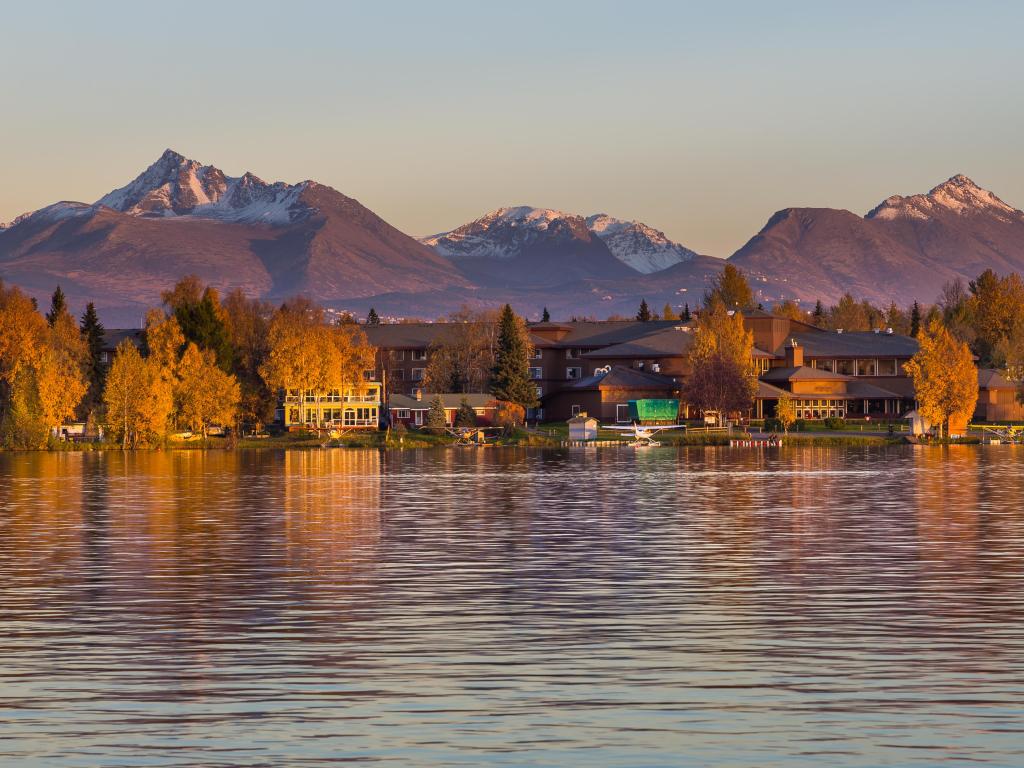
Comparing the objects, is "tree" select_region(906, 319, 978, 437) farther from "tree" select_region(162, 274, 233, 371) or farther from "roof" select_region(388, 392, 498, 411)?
"tree" select_region(162, 274, 233, 371)

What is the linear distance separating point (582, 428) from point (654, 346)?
31599 mm

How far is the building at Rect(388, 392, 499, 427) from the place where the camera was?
541 feet

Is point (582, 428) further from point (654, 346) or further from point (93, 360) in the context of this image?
point (93, 360)

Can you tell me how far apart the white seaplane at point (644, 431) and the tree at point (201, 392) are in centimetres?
3912

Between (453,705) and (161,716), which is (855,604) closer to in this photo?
(453,705)

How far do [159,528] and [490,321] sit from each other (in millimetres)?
132833

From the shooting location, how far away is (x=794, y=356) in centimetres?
17412

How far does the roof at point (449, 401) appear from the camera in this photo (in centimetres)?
16588

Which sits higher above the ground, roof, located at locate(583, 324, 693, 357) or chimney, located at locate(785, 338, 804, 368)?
roof, located at locate(583, 324, 693, 357)

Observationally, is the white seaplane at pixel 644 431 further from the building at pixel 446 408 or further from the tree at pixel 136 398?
the tree at pixel 136 398

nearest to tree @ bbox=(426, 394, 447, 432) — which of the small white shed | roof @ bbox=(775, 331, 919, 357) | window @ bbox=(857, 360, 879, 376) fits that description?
the small white shed

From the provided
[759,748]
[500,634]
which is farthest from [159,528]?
[759,748]

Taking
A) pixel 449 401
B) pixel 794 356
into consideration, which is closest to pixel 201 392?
pixel 449 401

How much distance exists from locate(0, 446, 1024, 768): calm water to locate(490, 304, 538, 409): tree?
105 meters
